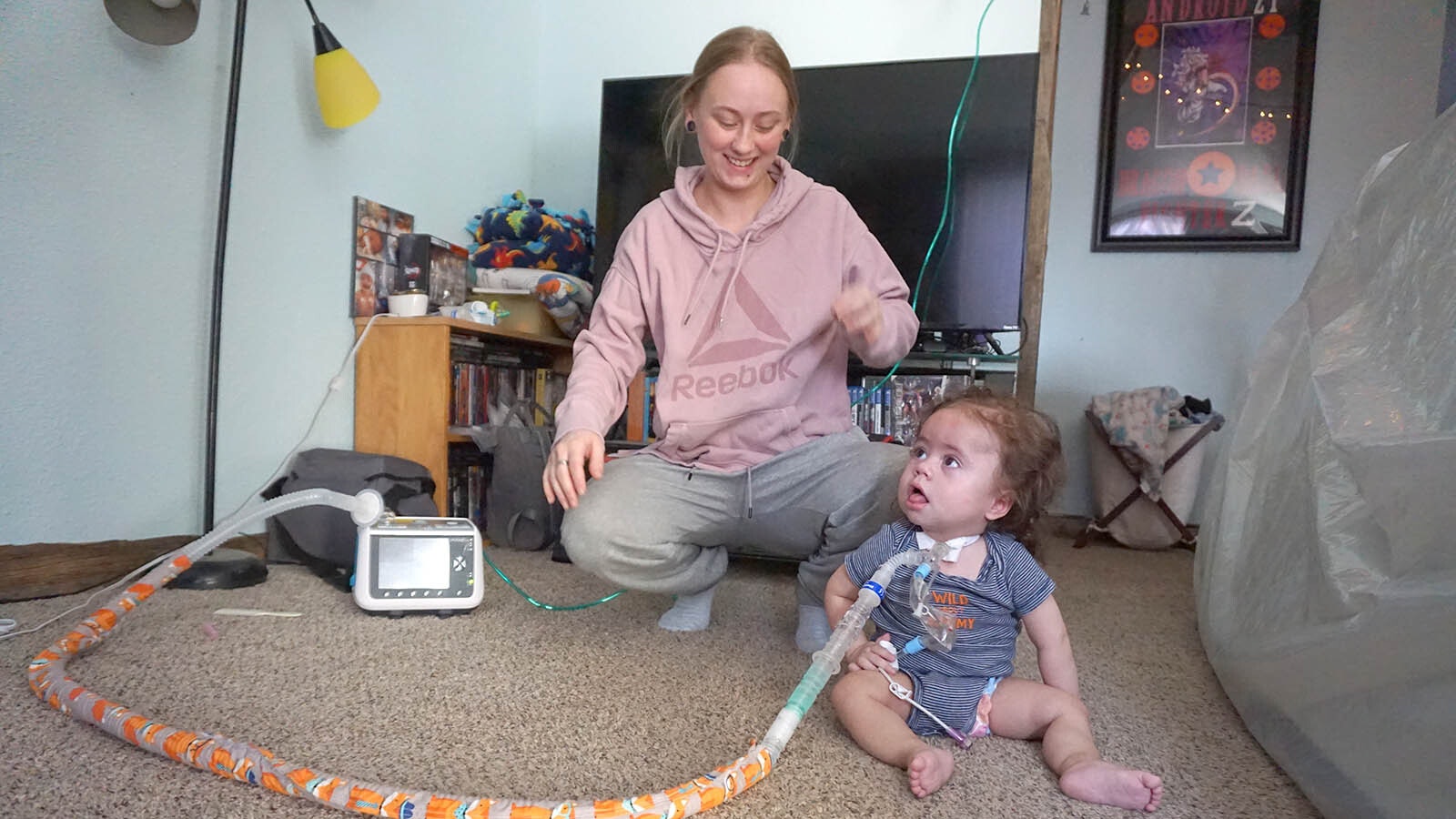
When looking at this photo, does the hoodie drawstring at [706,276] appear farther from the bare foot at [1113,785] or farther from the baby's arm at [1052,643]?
the bare foot at [1113,785]

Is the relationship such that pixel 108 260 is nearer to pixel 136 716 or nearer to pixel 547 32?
pixel 136 716

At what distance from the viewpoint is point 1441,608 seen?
52 cm

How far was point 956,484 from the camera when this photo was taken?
0.87m

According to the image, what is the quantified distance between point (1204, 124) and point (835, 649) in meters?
2.39

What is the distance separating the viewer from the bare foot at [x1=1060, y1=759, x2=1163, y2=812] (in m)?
0.67

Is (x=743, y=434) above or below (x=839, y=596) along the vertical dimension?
above

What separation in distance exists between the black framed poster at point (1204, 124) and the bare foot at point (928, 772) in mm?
2210

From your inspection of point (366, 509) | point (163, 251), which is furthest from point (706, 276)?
point (163, 251)

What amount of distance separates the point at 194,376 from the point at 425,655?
85cm

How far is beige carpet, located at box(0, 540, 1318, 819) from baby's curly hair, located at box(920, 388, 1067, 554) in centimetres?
23

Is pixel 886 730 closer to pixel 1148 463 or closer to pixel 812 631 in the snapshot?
pixel 812 631

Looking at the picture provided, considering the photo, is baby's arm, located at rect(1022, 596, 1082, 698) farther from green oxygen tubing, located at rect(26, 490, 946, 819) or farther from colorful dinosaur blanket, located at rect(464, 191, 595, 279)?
colorful dinosaur blanket, located at rect(464, 191, 595, 279)

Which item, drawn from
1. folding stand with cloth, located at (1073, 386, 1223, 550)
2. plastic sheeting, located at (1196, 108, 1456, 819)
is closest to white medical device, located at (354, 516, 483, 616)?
plastic sheeting, located at (1196, 108, 1456, 819)

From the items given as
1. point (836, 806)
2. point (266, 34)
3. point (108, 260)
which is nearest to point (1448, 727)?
point (836, 806)
